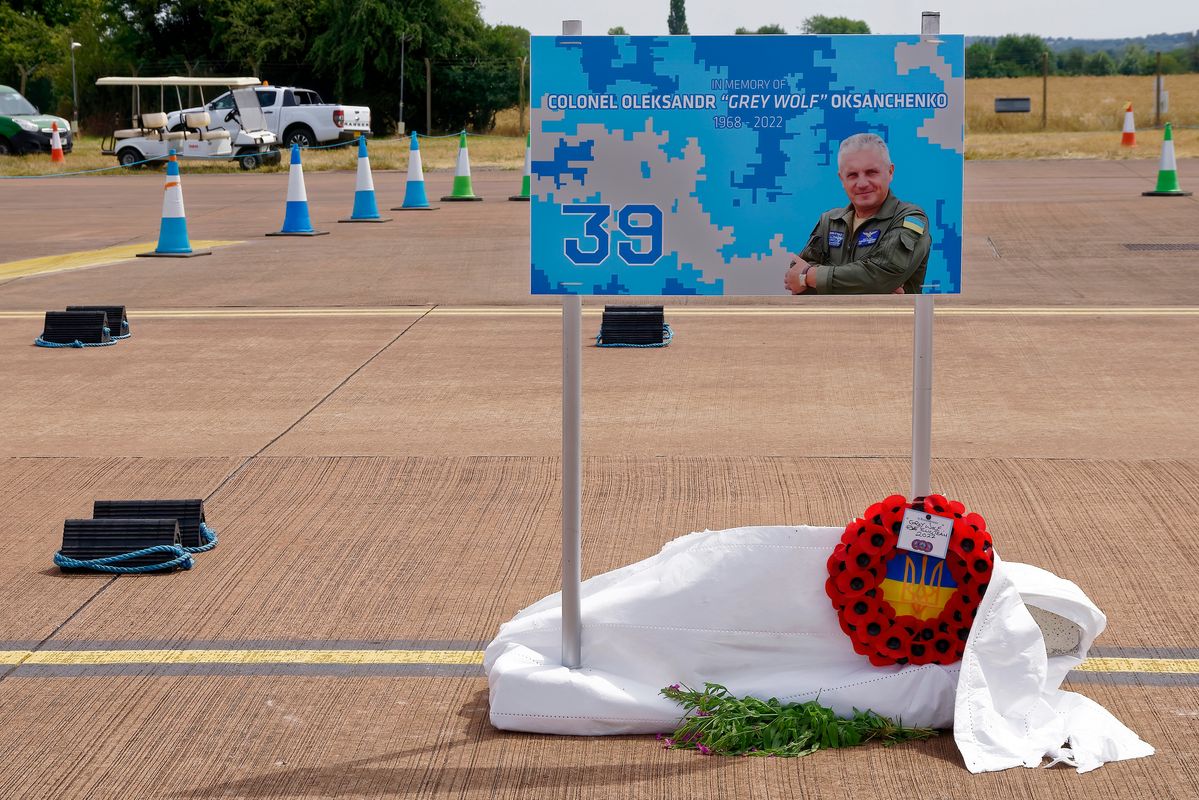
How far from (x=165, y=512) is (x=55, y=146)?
30861mm

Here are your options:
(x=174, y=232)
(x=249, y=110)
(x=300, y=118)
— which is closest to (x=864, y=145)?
(x=174, y=232)

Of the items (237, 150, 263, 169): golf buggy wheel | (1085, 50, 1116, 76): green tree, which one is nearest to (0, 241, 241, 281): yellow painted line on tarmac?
(237, 150, 263, 169): golf buggy wheel

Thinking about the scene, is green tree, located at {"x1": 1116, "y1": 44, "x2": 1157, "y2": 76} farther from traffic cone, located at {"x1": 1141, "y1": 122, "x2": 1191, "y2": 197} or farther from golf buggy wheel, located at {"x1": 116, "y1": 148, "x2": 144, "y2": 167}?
traffic cone, located at {"x1": 1141, "y1": 122, "x2": 1191, "y2": 197}

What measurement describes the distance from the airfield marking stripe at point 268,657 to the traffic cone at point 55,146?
1221 inches

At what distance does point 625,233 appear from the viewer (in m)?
3.82

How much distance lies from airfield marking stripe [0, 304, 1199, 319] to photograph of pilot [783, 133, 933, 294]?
6795 mm

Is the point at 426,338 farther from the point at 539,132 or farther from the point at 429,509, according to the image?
the point at 539,132

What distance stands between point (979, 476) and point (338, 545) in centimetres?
270

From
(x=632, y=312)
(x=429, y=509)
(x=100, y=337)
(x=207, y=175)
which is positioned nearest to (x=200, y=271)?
(x=100, y=337)

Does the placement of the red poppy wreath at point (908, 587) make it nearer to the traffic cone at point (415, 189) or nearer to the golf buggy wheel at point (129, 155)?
the traffic cone at point (415, 189)

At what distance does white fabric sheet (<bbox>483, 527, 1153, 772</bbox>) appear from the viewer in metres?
3.71

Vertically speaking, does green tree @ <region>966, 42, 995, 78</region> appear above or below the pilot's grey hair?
→ above

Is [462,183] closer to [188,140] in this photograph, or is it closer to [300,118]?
[188,140]

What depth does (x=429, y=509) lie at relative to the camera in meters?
5.99
